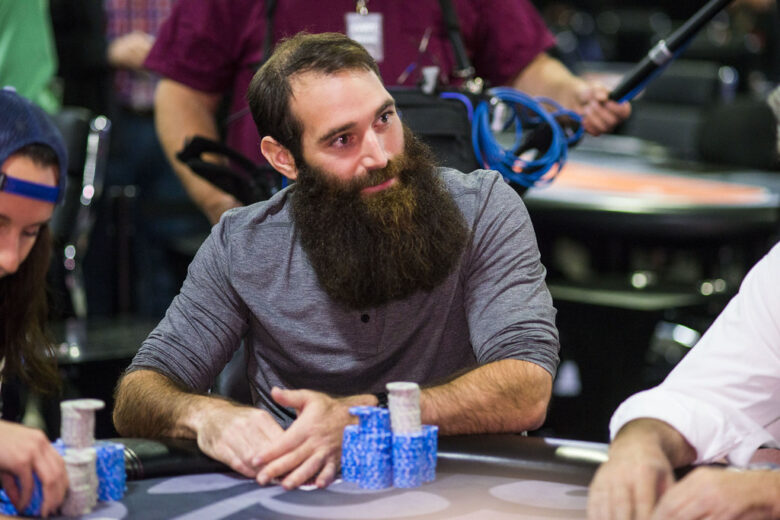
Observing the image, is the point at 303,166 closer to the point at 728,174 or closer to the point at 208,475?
the point at 208,475

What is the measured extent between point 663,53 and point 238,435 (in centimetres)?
157

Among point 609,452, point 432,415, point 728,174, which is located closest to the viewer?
point 609,452

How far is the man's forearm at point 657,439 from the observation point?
1.57 m

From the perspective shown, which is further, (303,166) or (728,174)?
(728,174)

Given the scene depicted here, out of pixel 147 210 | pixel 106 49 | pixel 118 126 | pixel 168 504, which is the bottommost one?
pixel 168 504

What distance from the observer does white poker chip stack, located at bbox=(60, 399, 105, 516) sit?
154cm

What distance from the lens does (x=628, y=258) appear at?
4668 mm

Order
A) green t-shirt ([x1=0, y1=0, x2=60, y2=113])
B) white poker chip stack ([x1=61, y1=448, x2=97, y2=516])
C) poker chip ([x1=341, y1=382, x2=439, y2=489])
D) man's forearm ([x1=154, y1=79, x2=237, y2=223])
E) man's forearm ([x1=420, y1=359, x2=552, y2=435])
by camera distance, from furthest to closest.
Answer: green t-shirt ([x1=0, y1=0, x2=60, y2=113]), man's forearm ([x1=154, y1=79, x2=237, y2=223]), man's forearm ([x1=420, y1=359, x2=552, y2=435]), poker chip ([x1=341, y1=382, x2=439, y2=489]), white poker chip stack ([x1=61, y1=448, x2=97, y2=516])

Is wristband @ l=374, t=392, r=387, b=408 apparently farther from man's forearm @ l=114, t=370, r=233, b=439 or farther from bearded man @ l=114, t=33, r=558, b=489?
man's forearm @ l=114, t=370, r=233, b=439

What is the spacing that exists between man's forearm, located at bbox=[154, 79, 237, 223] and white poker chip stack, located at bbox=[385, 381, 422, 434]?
66.3 inches

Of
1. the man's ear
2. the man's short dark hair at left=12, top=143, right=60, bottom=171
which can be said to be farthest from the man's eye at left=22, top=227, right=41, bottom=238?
the man's ear

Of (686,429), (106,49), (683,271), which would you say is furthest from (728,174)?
(686,429)

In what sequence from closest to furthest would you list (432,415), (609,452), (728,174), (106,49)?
(609,452)
(432,415)
(106,49)
(728,174)

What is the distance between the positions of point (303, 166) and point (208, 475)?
757 millimetres
